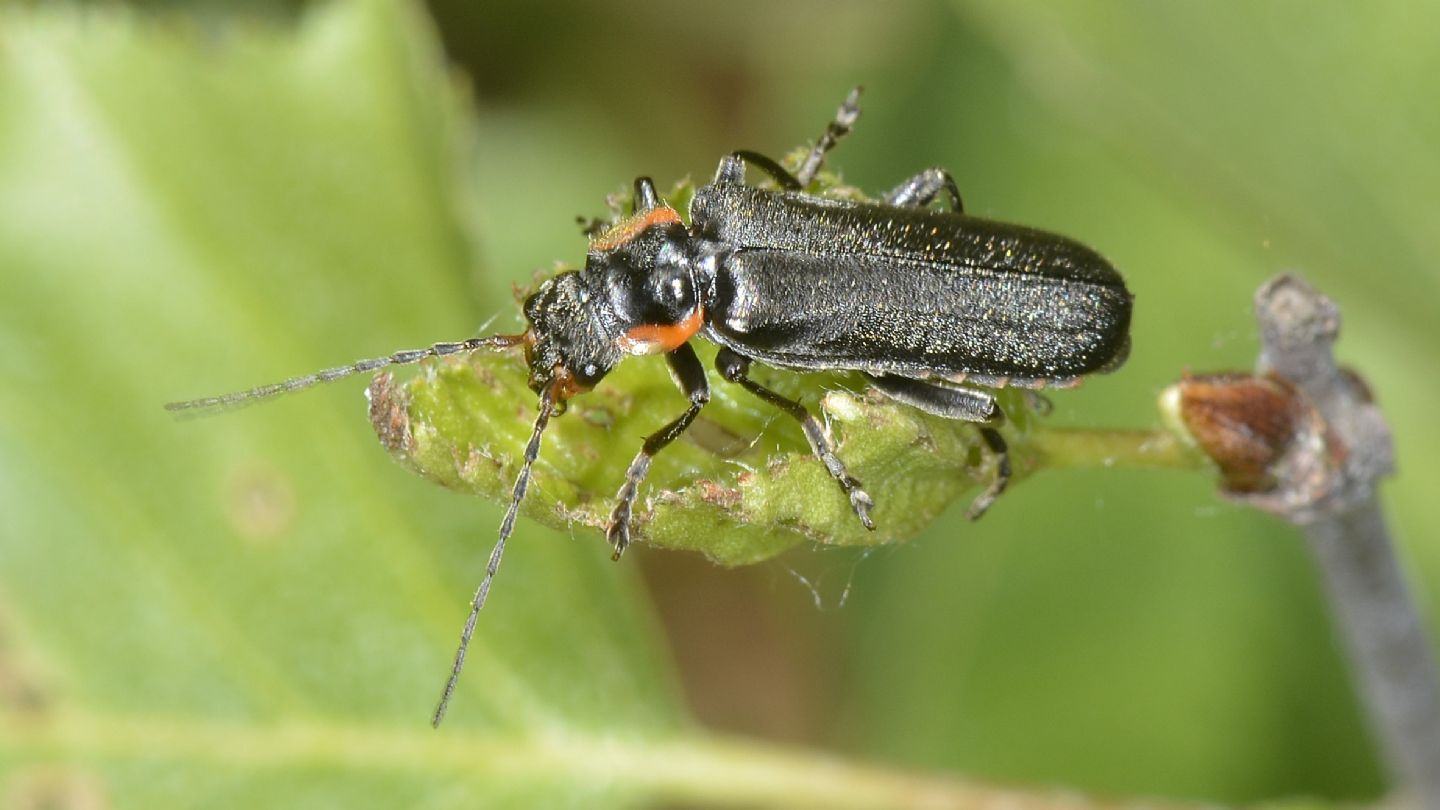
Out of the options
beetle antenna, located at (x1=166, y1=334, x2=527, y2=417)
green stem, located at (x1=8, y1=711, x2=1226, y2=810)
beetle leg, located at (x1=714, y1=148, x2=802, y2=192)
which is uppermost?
beetle leg, located at (x1=714, y1=148, x2=802, y2=192)

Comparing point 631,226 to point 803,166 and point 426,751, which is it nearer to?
point 803,166

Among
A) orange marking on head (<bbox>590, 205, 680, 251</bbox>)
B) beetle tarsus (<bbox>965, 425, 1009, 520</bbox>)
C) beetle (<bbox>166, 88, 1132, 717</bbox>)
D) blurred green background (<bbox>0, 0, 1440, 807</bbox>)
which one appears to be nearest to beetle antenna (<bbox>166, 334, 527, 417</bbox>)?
beetle (<bbox>166, 88, 1132, 717</bbox>)

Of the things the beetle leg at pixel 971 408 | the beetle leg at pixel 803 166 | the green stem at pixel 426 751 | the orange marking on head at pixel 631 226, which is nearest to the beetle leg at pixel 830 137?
the beetle leg at pixel 803 166

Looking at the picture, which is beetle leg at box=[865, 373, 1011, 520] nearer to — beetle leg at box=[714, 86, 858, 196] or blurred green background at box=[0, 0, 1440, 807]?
beetle leg at box=[714, 86, 858, 196]

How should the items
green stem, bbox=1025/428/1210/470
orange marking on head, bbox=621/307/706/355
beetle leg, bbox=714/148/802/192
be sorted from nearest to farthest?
green stem, bbox=1025/428/1210/470 < orange marking on head, bbox=621/307/706/355 < beetle leg, bbox=714/148/802/192

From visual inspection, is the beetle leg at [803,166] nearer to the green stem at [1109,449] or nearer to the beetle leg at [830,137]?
the beetle leg at [830,137]

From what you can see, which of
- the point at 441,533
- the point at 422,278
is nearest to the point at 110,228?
the point at 422,278
